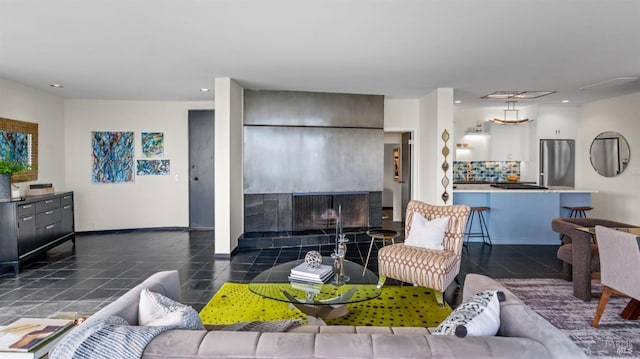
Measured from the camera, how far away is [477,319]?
1.42 metres

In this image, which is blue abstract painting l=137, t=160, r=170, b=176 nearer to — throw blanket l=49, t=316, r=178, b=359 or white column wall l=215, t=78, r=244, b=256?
white column wall l=215, t=78, r=244, b=256

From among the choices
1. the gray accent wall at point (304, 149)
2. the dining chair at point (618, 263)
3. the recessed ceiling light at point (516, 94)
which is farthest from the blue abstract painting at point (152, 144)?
the dining chair at point (618, 263)

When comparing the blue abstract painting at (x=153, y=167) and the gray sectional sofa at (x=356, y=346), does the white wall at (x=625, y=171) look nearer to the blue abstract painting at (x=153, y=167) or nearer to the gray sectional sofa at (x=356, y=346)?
the gray sectional sofa at (x=356, y=346)

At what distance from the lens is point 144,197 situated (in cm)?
685

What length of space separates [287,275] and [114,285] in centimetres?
229

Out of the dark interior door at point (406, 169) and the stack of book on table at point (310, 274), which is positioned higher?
the dark interior door at point (406, 169)

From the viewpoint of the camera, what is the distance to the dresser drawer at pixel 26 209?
4.38m

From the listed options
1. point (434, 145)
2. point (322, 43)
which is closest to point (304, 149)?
point (434, 145)

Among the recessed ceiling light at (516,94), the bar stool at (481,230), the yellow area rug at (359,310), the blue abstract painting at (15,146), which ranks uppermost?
the recessed ceiling light at (516,94)

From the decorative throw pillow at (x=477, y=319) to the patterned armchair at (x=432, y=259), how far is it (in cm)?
168

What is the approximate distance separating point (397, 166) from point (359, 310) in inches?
237

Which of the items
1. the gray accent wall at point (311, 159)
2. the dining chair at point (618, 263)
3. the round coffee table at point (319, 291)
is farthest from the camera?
the gray accent wall at point (311, 159)

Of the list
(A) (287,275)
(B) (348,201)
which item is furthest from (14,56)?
(B) (348,201)

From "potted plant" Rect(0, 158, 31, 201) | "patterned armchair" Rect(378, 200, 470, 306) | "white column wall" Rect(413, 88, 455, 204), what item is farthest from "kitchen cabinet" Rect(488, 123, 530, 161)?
"potted plant" Rect(0, 158, 31, 201)
